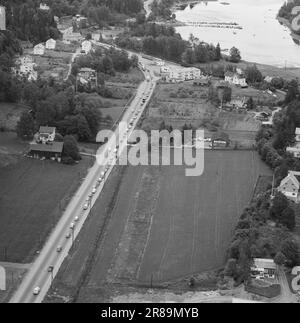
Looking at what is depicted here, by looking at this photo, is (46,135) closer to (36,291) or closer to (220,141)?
(220,141)

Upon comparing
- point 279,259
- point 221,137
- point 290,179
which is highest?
point 290,179

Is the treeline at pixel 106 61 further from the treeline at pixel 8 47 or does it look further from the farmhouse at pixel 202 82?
the farmhouse at pixel 202 82

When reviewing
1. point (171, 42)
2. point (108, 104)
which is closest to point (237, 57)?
point (171, 42)

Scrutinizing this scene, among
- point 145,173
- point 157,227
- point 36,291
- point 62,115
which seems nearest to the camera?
point 36,291

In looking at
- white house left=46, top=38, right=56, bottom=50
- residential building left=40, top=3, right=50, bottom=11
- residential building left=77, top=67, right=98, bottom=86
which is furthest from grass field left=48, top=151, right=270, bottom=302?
residential building left=40, top=3, right=50, bottom=11

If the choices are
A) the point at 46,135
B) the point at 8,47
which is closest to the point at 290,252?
the point at 46,135

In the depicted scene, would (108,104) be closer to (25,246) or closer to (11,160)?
(11,160)

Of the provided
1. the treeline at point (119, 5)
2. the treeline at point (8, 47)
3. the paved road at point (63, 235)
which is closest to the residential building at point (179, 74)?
the treeline at point (8, 47)
